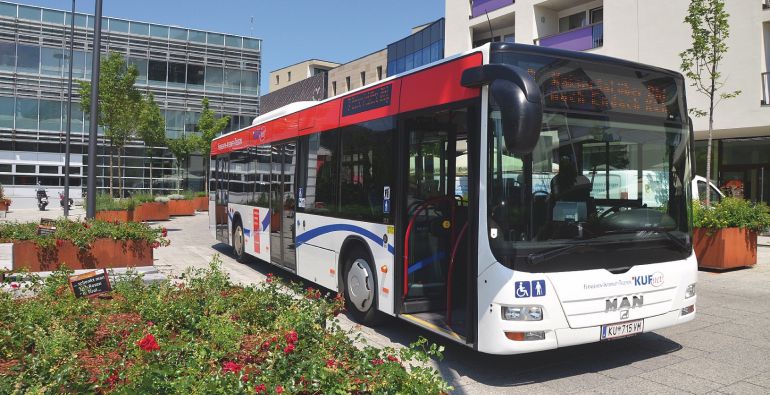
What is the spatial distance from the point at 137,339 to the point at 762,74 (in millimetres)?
20185

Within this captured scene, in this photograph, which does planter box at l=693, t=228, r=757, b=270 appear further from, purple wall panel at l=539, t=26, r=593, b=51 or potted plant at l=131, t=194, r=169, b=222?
potted plant at l=131, t=194, r=169, b=222

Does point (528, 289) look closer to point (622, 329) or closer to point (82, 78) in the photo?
point (622, 329)

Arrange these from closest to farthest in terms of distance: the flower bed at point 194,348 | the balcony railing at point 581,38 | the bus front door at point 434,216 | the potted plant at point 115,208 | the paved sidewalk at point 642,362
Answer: the flower bed at point 194,348, the paved sidewalk at point 642,362, the bus front door at point 434,216, the potted plant at point 115,208, the balcony railing at point 581,38

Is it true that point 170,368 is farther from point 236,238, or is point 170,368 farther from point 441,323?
point 236,238

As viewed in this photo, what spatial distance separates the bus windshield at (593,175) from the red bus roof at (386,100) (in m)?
0.64

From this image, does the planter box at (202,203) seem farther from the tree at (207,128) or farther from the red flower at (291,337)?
the red flower at (291,337)

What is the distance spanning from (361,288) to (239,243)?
641 cm

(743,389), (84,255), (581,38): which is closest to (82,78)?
(581,38)

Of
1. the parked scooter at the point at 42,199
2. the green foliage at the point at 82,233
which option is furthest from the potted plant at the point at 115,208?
the parked scooter at the point at 42,199

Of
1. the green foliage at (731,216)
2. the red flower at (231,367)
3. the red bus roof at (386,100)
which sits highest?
the red bus roof at (386,100)

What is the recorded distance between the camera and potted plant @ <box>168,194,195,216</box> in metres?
28.8

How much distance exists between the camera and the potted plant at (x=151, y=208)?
25.0 metres

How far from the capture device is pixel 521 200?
5.00 meters

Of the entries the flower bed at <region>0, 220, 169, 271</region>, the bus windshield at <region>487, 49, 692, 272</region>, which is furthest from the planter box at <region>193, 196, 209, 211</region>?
the bus windshield at <region>487, 49, 692, 272</region>
